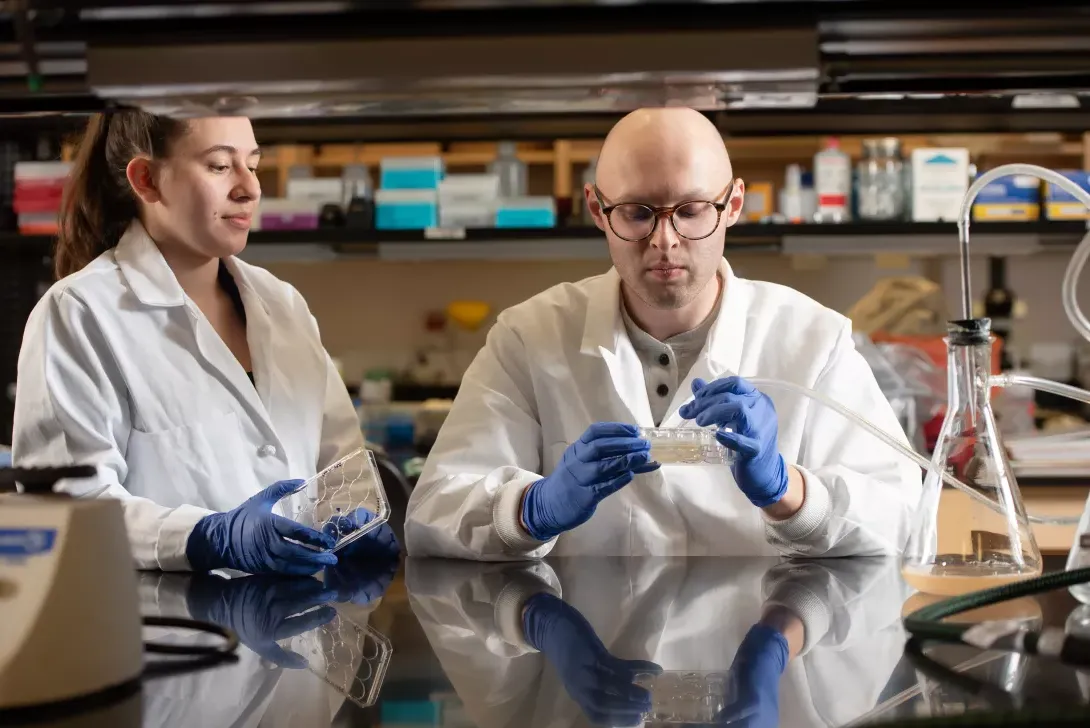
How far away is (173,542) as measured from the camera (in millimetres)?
1378

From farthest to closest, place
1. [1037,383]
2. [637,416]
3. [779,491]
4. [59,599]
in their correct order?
[637,416], [779,491], [1037,383], [59,599]

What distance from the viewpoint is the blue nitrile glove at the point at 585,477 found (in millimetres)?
1312

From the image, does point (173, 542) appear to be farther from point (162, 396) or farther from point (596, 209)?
point (596, 209)

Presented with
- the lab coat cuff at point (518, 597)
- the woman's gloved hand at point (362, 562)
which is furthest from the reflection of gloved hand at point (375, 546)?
the lab coat cuff at point (518, 597)

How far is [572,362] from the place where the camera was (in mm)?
1820

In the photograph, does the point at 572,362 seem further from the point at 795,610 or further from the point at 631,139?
the point at 795,610

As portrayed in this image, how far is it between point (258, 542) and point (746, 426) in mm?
614

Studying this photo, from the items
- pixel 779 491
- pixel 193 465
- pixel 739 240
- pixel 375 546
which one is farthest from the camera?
pixel 739 240

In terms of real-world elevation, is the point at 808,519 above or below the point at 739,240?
below

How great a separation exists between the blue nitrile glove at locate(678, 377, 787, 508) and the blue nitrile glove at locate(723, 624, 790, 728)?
0.39 meters

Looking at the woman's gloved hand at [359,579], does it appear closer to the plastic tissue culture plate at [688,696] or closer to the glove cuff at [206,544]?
the glove cuff at [206,544]

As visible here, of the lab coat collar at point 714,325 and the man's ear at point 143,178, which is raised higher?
the man's ear at point 143,178

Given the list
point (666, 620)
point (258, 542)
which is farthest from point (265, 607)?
point (666, 620)

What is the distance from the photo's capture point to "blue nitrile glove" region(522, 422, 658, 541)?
4.30 feet
